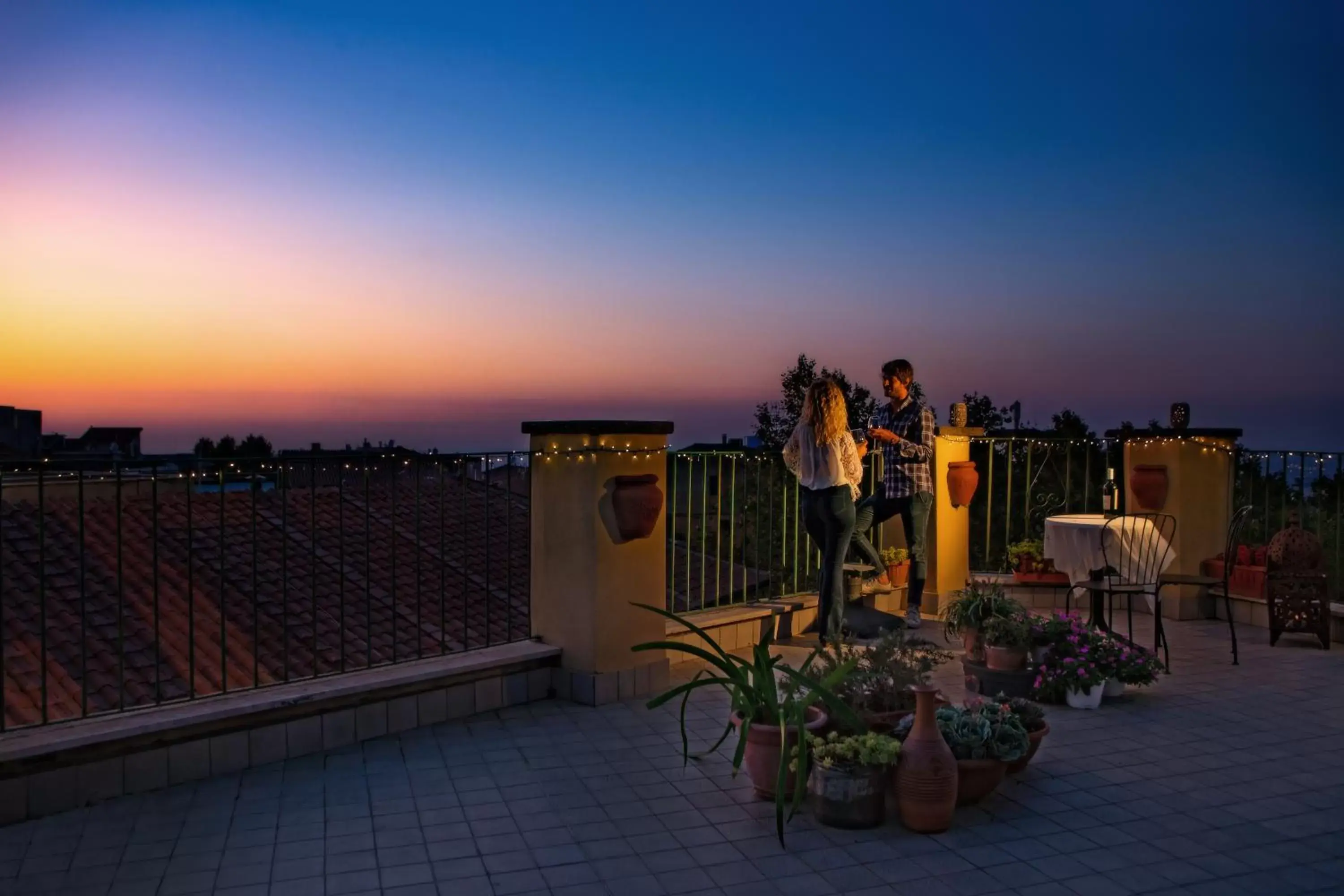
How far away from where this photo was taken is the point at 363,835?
10.7 feet

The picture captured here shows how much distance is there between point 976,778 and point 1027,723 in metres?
0.52

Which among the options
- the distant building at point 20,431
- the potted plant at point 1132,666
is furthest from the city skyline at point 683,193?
the distant building at point 20,431

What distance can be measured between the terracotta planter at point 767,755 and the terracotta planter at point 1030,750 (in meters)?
0.80

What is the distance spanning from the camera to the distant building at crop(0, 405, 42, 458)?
19703 mm

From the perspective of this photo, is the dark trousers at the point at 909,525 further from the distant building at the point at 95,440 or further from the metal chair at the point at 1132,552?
the distant building at the point at 95,440

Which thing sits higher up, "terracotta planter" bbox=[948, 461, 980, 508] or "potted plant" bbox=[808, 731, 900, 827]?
"terracotta planter" bbox=[948, 461, 980, 508]

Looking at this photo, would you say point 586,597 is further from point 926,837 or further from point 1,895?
point 1,895


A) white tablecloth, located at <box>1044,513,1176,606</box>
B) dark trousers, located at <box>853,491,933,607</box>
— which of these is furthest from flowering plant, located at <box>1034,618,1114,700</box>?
dark trousers, located at <box>853,491,933,607</box>

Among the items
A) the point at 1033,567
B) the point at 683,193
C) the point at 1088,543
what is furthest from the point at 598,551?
the point at 683,193

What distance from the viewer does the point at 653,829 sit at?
3.34 metres

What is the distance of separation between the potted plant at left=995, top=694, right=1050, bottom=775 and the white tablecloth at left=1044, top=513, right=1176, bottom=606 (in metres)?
2.45

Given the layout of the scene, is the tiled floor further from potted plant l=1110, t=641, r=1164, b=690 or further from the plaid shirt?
the plaid shirt

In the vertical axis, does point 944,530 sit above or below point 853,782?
above

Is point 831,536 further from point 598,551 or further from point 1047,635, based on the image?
point 598,551
